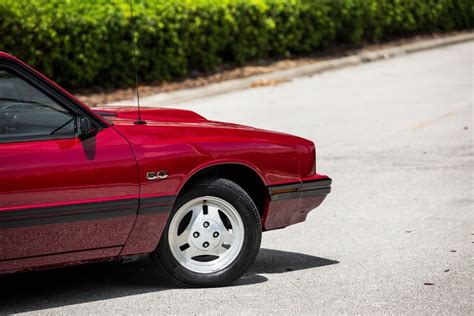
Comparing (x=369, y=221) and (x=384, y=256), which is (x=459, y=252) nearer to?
(x=384, y=256)

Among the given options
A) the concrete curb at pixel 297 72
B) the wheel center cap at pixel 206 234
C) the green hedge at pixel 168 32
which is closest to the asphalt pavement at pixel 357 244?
the wheel center cap at pixel 206 234

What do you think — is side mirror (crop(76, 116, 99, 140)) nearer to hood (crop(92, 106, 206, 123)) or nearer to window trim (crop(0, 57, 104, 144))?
window trim (crop(0, 57, 104, 144))

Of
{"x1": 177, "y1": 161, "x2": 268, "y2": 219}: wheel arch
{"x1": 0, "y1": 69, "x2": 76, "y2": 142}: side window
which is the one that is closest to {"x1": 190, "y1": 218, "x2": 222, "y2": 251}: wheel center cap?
{"x1": 177, "y1": 161, "x2": 268, "y2": 219}: wheel arch

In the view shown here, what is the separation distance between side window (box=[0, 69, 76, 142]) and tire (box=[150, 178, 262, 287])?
0.85m

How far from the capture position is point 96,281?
6781mm

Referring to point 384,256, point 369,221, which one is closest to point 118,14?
point 369,221

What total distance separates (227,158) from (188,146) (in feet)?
0.89

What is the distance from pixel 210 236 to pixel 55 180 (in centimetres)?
108

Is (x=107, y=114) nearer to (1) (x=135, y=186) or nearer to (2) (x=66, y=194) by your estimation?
(1) (x=135, y=186)

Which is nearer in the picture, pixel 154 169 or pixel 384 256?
pixel 154 169

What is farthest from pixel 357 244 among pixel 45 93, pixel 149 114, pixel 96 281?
pixel 45 93

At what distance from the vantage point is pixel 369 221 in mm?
8414

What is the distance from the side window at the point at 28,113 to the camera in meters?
5.93

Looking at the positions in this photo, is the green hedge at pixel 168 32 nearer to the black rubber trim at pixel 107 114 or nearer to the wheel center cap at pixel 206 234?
the black rubber trim at pixel 107 114
